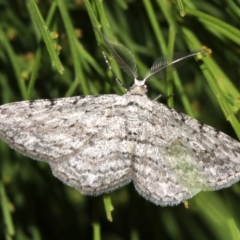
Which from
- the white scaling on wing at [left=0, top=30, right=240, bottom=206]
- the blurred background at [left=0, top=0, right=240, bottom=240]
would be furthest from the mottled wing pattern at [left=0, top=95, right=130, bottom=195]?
the blurred background at [left=0, top=0, right=240, bottom=240]

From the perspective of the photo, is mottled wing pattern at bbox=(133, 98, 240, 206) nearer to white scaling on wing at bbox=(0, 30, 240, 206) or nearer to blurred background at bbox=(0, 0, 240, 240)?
white scaling on wing at bbox=(0, 30, 240, 206)

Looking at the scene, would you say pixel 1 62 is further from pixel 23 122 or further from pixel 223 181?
pixel 223 181

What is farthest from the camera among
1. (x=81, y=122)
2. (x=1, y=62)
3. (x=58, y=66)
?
(x=1, y=62)

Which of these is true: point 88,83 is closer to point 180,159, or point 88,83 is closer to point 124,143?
point 124,143

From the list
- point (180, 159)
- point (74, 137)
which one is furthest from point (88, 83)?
point (180, 159)

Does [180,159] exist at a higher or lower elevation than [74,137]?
lower

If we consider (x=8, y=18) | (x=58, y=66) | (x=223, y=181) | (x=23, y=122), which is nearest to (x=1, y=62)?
(x=8, y=18)

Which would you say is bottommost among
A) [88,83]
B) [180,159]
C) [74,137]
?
[180,159]

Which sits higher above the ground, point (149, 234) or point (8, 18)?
point (8, 18)

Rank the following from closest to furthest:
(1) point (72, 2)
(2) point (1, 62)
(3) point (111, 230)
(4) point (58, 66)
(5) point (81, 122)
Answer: (4) point (58, 66)
(5) point (81, 122)
(2) point (1, 62)
(1) point (72, 2)
(3) point (111, 230)
